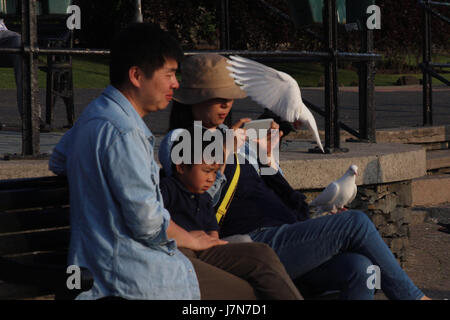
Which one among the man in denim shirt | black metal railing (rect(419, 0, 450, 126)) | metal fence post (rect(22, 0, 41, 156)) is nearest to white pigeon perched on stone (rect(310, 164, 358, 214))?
metal fence post (rect(22, 0, 41, 156))

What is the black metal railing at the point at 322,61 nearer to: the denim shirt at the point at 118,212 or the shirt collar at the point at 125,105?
the shirt collar at the point at 125,105

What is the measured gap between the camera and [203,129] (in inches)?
142

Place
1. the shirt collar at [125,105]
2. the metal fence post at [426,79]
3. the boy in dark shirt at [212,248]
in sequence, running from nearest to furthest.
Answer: the shirt collar at [125,105] < the boy in dark shirt at [212,248] < the metal fence post at [426,79]

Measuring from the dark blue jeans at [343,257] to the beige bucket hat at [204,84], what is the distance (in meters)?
0.66

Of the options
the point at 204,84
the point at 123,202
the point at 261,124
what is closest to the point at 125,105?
the point at 123,202

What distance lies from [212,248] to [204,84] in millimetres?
828

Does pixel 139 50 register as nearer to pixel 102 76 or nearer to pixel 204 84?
pixel 204 84

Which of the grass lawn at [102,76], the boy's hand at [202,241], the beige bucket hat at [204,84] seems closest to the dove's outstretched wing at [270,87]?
the beige bucket hat at [204,84]

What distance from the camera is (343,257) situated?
11.2 feet

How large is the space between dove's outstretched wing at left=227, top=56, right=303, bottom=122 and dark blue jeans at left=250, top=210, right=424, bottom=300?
0.75 meters

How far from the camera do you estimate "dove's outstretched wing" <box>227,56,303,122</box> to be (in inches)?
156

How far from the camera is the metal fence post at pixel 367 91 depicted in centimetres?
603
